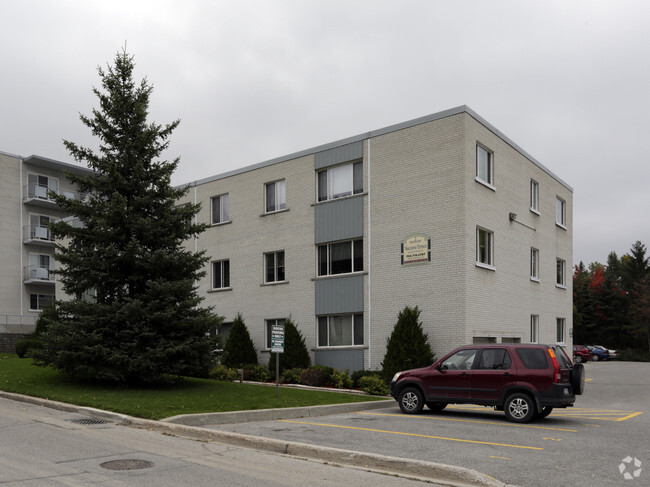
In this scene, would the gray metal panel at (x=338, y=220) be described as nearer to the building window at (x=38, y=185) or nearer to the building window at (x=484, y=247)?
the building window at (x=484, y=247)

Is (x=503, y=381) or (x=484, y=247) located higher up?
(x=484, y=247)

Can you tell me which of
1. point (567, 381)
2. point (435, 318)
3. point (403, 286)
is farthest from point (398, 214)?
point (567, 381)

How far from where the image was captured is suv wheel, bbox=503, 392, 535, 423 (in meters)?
13.5

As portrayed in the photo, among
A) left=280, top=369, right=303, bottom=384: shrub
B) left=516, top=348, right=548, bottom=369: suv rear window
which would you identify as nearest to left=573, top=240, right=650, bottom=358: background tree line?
left=280, top=369, right=303, bottom=384: shrub

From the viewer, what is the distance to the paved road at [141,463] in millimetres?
7453

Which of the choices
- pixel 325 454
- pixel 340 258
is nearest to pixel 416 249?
pixel 340 258

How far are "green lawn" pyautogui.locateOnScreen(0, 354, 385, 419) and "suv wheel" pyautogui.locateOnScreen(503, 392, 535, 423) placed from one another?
468 cm

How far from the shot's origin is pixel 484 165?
22.5 meters

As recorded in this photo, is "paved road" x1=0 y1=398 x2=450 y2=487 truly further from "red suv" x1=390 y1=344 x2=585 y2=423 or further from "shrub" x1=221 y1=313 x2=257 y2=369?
"shrub" x1=221 y1=313 x2=257 y2=369

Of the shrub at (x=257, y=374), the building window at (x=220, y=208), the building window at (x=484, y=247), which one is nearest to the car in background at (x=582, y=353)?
the building window at (x=484, y=247)

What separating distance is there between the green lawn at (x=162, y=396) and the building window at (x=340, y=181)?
→ 835cm

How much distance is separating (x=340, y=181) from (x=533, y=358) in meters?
12.3

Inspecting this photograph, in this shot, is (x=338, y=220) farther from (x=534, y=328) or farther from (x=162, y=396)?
(x=162, y=396)

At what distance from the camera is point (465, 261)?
2042 centimetres
